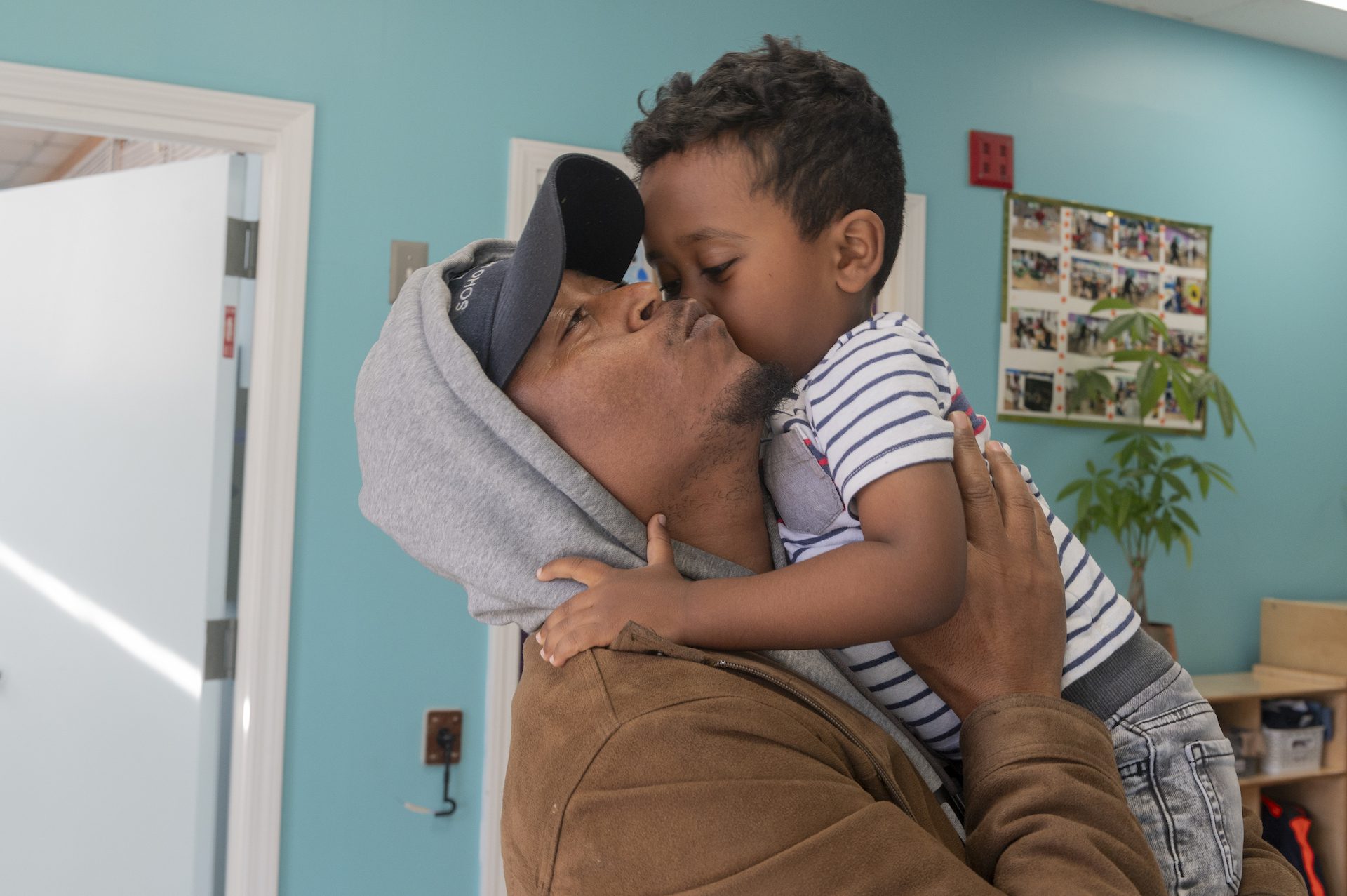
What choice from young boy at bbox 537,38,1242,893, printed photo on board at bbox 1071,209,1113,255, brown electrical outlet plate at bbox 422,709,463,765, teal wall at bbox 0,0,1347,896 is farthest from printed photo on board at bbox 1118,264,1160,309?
brown electrical outlet plate at bbox 422,709,463,765

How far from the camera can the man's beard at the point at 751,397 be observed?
1020mm

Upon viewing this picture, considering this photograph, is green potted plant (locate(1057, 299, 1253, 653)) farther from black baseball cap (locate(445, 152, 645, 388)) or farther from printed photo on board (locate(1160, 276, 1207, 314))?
black baseball cap (locate(445, 152, 645, 388))

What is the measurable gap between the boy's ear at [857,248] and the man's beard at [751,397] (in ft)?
0.90

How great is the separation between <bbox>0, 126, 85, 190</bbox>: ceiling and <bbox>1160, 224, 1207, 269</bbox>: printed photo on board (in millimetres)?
4919

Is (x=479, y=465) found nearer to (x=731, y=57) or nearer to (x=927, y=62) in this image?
(x=731, y=57)

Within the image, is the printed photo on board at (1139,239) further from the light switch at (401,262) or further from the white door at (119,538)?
the white door at (119,538)

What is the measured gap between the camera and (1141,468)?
3266mm

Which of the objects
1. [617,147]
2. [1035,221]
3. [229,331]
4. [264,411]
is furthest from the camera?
[1035,221]

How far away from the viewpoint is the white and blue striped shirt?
1.00 metres

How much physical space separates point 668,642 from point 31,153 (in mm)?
6012

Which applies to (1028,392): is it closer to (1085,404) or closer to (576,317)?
(1085,404)

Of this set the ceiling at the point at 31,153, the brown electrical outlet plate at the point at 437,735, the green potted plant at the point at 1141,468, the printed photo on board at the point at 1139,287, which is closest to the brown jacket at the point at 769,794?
the brown electrical outlet plate at the point at 437,735

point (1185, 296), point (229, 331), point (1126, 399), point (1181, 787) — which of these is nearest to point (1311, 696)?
point (1126, 399)

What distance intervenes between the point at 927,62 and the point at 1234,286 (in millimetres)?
1516
